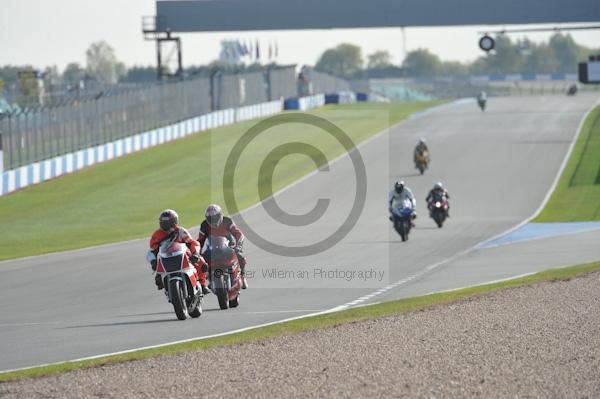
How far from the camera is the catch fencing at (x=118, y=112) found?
4244cm

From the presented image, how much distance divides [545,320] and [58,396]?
667 centimetres

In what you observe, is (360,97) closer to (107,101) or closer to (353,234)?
(107,101)

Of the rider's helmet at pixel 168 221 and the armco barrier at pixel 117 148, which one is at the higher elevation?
the rider's helmet at pixel 168 221

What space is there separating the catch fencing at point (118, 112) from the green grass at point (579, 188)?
17.4 meters

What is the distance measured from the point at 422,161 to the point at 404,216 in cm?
1984

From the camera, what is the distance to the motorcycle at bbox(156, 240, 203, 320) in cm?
1636

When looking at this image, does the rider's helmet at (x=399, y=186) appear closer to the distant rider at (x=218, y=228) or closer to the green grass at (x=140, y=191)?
the green grass at (x=140, y=191)

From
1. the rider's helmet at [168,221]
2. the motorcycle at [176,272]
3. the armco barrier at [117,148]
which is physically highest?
the rider's helmet at [168,221]

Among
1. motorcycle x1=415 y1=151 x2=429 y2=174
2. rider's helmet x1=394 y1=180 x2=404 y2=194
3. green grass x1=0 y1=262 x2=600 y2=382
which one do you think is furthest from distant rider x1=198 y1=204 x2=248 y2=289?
motorcycle x1=415 y1=151 x2=429 y2=174

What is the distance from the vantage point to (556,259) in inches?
1014

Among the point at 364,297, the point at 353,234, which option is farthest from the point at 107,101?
the point at 364,297

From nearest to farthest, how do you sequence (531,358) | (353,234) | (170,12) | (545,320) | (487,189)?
(531,358)
(545,320)
(353,234)
(487,189)
(170,12)

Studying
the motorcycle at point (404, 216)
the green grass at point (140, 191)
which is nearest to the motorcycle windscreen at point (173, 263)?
the green grass at point (140, 191)

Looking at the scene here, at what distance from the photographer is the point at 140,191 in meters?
45.9
